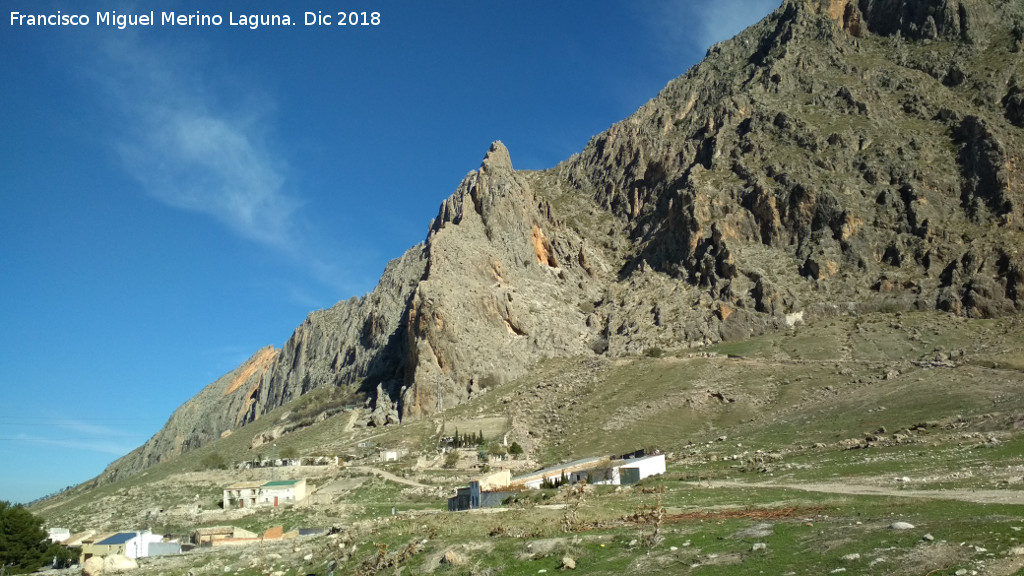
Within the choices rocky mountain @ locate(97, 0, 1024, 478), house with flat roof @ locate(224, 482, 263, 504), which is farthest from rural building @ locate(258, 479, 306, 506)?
rocky mountain @ locate(97, 0, 1024, 478)

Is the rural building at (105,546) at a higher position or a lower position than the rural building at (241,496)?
lower

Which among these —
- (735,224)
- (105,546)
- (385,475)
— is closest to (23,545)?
(105,546)

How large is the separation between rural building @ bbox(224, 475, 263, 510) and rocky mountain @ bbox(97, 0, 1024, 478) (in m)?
35.5

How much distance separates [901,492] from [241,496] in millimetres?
50140

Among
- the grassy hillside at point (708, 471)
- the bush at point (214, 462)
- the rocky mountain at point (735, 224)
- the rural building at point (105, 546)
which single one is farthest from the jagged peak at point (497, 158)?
the rural building at point (105, 546)

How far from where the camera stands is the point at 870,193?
11738cm

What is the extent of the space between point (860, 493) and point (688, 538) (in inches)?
512

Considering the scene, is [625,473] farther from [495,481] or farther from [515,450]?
[515,450]

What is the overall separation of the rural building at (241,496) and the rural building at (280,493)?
0.60 m

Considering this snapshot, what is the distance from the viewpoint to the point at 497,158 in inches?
5605

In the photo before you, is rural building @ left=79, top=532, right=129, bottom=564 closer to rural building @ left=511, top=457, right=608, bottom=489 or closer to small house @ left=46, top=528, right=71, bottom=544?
small house @ left=46, top=528, right=71, bottom=544

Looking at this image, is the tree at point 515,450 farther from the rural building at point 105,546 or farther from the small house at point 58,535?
the rural building at point 105,546

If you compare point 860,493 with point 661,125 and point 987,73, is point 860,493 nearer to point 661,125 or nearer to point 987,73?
point 987,73

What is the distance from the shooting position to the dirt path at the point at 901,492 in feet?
77.5
